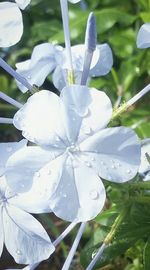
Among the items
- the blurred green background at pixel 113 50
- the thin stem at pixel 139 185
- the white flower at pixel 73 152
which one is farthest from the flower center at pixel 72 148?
the blurred green background at pixel 113 50

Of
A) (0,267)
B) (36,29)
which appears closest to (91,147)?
(36,29)

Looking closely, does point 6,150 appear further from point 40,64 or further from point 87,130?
point 40,64

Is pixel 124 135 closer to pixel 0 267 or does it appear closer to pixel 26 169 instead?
pixel 26 169

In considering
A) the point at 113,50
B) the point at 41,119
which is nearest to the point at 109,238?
the point at 41,119

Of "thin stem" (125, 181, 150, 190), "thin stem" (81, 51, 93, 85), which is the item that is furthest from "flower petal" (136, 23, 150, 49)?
"thin stem" (125, 181, 150, 190)

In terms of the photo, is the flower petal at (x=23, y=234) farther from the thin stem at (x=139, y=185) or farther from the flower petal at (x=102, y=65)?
the flower petal at (x=102, y=65)
